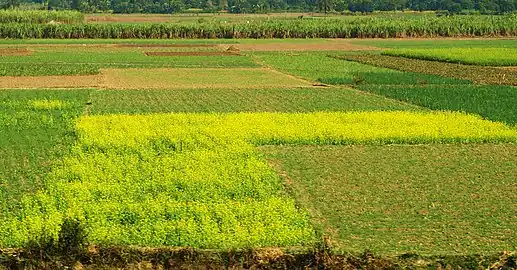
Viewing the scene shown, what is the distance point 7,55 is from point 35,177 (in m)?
38.9

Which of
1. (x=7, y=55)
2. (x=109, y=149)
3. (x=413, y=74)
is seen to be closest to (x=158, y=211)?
(x=109, y=149)

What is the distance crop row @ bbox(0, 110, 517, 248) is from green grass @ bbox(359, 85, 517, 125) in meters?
2.15

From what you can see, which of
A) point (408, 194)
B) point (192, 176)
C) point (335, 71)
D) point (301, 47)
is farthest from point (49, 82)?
point (301, 47)

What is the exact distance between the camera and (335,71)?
1815 inches

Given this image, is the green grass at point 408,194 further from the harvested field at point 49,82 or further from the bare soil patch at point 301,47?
the bare soil patch at point 301,47

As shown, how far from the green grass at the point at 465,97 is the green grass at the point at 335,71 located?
103 inches

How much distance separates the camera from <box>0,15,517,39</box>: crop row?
77.8 m

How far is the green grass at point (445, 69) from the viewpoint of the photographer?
41.9 meters

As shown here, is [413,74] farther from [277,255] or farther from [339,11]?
[339,11]

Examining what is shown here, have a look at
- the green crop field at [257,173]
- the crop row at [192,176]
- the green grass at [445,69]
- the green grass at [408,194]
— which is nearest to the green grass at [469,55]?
the green grass at [445,69]

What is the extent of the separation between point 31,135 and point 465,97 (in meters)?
17.7

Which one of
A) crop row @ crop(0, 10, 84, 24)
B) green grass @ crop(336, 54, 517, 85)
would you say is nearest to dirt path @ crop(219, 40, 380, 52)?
green grass @ crop(336, 54, 517, 85)

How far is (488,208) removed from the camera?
16109 mm

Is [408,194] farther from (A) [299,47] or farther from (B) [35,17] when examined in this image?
(B) [35,17]
